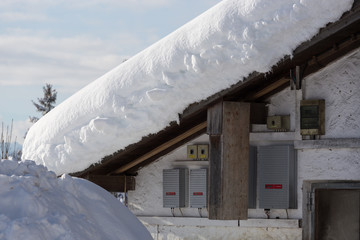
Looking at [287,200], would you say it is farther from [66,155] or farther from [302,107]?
[66,155]

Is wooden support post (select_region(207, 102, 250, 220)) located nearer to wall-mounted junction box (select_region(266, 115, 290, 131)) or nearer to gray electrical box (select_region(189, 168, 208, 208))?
wall-mounted junction box (select_region(266, 115, 290, 131))

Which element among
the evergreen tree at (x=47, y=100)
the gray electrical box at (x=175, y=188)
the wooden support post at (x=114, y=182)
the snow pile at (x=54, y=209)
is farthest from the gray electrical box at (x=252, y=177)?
the evergreen tree at (x=47, y=100)

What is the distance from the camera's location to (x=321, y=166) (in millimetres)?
9062

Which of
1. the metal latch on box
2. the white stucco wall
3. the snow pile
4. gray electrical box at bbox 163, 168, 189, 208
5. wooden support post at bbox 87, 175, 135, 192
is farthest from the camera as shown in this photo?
gray electrical box at bbox 163, 168, 189, 208

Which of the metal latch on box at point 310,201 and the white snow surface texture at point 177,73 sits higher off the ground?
the white snow surface texture at point 177,73

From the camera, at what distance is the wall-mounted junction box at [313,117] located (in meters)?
8.93

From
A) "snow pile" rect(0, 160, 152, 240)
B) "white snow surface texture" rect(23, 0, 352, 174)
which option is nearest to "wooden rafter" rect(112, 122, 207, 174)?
"white snow surface texture" rect(23, 0, 352, 174)

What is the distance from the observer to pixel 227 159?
338 inches

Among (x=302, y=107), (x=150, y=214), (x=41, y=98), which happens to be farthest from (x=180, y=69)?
(x=41, y=98)

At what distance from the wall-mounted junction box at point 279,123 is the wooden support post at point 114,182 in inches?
102

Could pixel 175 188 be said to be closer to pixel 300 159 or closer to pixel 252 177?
pixel 252 177

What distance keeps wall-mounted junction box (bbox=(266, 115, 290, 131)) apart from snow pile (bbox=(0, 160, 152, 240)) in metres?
5.13

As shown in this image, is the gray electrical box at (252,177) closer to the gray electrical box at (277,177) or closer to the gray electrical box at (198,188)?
the gray electrical box at (277,177)

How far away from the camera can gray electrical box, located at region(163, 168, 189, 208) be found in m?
10.3
